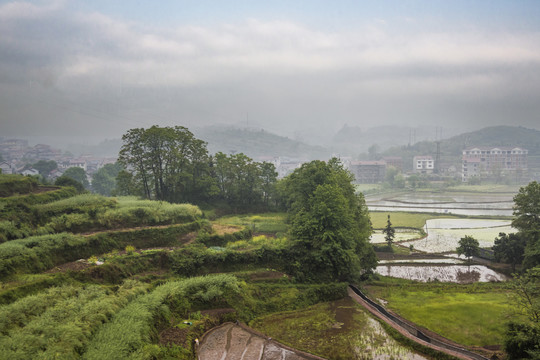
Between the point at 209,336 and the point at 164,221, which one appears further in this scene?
the point at 164,221

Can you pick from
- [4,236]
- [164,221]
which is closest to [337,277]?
[164,221]

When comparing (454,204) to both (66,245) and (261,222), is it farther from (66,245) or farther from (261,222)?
(66,245)

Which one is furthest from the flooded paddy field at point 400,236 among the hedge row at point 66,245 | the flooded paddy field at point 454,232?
the hedge row at point 66,245

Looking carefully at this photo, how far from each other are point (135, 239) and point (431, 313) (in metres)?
17.2

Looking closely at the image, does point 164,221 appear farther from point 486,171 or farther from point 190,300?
point 486,171

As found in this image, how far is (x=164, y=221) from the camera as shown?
2495 centimetres

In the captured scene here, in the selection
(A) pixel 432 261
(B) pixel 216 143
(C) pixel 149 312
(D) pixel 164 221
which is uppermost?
(B) pixel 216 143

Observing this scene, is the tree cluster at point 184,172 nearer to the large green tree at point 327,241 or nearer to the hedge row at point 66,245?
the hedge row at point 66,245

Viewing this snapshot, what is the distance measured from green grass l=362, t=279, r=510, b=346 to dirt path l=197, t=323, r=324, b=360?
23.4 feet

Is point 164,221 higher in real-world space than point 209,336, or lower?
higher

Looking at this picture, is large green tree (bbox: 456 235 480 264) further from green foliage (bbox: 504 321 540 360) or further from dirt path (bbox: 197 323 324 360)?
dirt path (bbox: 197 323 324 360)

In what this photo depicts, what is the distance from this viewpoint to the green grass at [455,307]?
53.1ft

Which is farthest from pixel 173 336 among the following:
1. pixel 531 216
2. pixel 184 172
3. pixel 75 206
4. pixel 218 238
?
pixel 531 216

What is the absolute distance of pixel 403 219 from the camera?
51.0 meters
